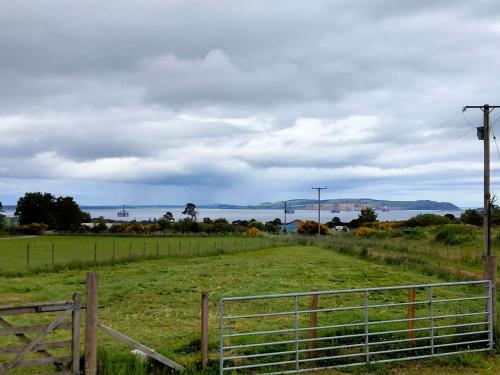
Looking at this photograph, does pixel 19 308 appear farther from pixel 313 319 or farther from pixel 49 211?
pixel 49 211

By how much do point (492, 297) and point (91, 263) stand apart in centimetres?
2701

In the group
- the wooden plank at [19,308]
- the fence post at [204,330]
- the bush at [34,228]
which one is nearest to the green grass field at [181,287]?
the fence post at [204,330]

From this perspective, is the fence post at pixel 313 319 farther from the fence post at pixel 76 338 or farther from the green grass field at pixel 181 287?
the fence post at pixel 76 338

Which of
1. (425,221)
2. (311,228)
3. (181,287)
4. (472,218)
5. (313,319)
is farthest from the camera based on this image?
(311,228)

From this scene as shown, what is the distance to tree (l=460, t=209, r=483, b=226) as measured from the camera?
7819 cm

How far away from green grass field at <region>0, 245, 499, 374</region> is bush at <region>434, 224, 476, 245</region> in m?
17.2

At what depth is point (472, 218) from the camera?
79.6 metres

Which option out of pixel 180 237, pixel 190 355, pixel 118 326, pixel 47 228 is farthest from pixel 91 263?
pixel 47 228

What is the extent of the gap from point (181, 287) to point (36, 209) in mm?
81682

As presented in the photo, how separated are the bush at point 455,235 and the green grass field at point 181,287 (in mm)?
17174

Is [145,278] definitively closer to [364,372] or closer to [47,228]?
[364,372]

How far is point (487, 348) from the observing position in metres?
12.3

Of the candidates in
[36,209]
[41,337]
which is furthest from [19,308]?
[36,209]

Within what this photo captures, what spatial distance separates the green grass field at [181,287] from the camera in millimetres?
11742
